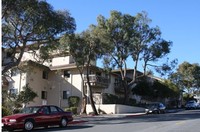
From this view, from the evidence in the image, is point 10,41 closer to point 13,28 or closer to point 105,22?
point 13,28

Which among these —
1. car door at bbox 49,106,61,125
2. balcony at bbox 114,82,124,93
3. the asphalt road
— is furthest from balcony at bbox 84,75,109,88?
car door at bbox 49,106,61,125

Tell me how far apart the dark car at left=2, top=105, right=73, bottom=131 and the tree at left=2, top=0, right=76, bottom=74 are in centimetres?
765

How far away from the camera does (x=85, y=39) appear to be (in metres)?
39.1

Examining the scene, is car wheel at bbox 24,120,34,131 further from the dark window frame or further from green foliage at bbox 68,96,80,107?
the dark window frame

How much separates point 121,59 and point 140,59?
278 cm

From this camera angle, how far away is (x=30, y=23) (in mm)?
27391

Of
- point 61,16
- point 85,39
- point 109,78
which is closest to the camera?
point 61,16

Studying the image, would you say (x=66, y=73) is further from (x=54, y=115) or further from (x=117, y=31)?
(x=54, y=115)

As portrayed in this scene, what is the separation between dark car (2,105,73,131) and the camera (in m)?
19.1

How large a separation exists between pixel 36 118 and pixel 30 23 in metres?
9.54

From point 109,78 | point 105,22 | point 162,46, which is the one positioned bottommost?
point 109,78

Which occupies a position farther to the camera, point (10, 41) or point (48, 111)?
point (10, 41)

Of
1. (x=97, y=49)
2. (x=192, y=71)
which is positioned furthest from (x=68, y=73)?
(x=192, y=71)

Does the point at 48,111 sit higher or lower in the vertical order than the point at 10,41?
lower
